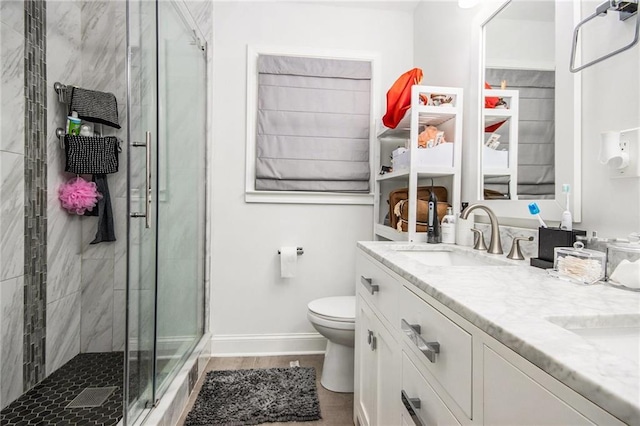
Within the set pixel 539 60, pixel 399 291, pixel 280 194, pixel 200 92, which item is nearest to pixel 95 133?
pixel 200 92

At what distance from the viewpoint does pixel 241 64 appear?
2.24m

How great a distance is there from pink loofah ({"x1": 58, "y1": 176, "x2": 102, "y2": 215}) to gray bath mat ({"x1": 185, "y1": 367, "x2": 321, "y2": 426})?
1.22 m

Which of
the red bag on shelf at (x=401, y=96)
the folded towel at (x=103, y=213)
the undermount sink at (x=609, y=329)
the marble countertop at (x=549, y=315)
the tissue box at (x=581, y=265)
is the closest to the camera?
the marble countertop at (x=549, y=315)

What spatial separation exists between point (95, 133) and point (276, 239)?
129 centimetres

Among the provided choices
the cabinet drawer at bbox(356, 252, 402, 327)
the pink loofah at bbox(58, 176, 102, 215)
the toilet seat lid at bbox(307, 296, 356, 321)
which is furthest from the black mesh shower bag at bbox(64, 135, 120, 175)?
the cabinet drawer at bbox(356, 252, 402, 327)

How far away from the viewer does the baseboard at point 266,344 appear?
224 cm

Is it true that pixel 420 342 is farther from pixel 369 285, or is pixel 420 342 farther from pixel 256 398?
pixel 256 398

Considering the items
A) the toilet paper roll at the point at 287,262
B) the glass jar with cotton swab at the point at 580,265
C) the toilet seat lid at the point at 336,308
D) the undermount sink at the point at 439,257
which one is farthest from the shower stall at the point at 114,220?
the glass jar with cotton swab at the point at 580,265

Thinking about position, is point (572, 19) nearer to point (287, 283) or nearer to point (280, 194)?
point (280, 194)

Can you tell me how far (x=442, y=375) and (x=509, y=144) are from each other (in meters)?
1.05

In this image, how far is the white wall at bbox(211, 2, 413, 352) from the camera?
7.34 feet

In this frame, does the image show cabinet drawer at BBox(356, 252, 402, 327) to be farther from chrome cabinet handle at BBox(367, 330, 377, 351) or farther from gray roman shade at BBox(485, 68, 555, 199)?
gray roman shade at BBox(485, 68, 555, 199)

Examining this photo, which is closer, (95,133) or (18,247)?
(18,247)

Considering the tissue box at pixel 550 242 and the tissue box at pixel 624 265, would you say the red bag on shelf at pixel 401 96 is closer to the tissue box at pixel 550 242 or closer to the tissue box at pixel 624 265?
the tissue box at pixel 550 242
